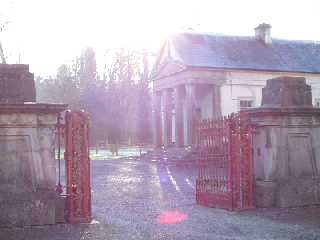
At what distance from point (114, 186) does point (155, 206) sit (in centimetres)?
468

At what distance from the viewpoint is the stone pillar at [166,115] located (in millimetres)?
31355

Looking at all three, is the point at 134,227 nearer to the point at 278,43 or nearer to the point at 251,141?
the point at 251,141

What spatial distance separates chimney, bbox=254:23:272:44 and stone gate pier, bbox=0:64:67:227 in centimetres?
2508

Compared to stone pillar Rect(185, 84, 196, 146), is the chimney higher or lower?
higher

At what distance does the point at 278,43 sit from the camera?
3158 centimetres

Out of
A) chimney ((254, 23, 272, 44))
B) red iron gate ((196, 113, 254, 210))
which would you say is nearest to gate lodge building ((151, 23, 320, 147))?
chimney ((254, 23, 272, 44))

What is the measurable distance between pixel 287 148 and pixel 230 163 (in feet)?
4.02

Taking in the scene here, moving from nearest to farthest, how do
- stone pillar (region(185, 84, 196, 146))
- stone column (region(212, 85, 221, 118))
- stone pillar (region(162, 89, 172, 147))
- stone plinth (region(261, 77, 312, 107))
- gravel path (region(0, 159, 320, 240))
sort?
1. gravel path (region(0, 159, 320, 240))
2. stone plinth (region(261, 77, 312, 107))
3. stone pillar (region(185, 84, 196, 146))
4. stone column (region(212, 85, 221, 118))
5. stone pillar (region(162, 89, 172, 147))

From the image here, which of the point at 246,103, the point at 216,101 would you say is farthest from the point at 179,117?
the point at 246,103

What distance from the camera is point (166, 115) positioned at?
104 feet

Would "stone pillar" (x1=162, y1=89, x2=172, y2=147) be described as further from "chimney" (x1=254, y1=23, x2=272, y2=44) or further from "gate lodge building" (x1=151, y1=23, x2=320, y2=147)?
"chimney" (x1=254, y1=23, x2=272, y2=44)

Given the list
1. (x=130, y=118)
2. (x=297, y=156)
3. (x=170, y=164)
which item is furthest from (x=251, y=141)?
(x=130, y=118)

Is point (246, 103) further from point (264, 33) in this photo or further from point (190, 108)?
point (264, 33)

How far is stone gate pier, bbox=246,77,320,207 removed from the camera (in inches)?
367
